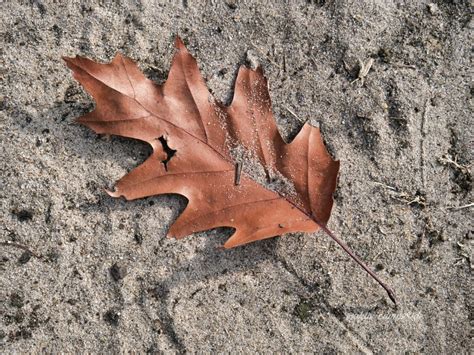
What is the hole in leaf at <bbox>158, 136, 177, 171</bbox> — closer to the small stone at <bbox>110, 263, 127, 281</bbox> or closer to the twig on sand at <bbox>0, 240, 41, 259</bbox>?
the small stone at <bbox>110, 263, 127, 281</bbox>

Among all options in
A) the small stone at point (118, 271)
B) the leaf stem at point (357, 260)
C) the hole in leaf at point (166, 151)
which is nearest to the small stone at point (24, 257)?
the small stone at point (118, 271)

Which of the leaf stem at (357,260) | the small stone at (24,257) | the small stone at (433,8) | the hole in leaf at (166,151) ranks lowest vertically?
the small stone at (24,257)

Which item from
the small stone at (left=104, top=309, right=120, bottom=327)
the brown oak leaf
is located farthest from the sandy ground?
the brown oak leaf

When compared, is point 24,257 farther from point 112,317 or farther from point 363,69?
point 363,69

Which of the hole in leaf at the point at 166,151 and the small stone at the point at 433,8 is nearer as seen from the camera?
the hole in leaf at the point at 166,151

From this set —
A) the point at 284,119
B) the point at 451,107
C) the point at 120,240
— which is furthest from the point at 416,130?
the point at 120,240

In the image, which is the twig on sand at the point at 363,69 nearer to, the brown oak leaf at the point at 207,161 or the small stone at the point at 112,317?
the brown oak leaf at the point at 207,161

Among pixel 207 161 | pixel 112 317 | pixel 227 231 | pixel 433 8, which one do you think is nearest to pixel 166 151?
pixel 207 161
